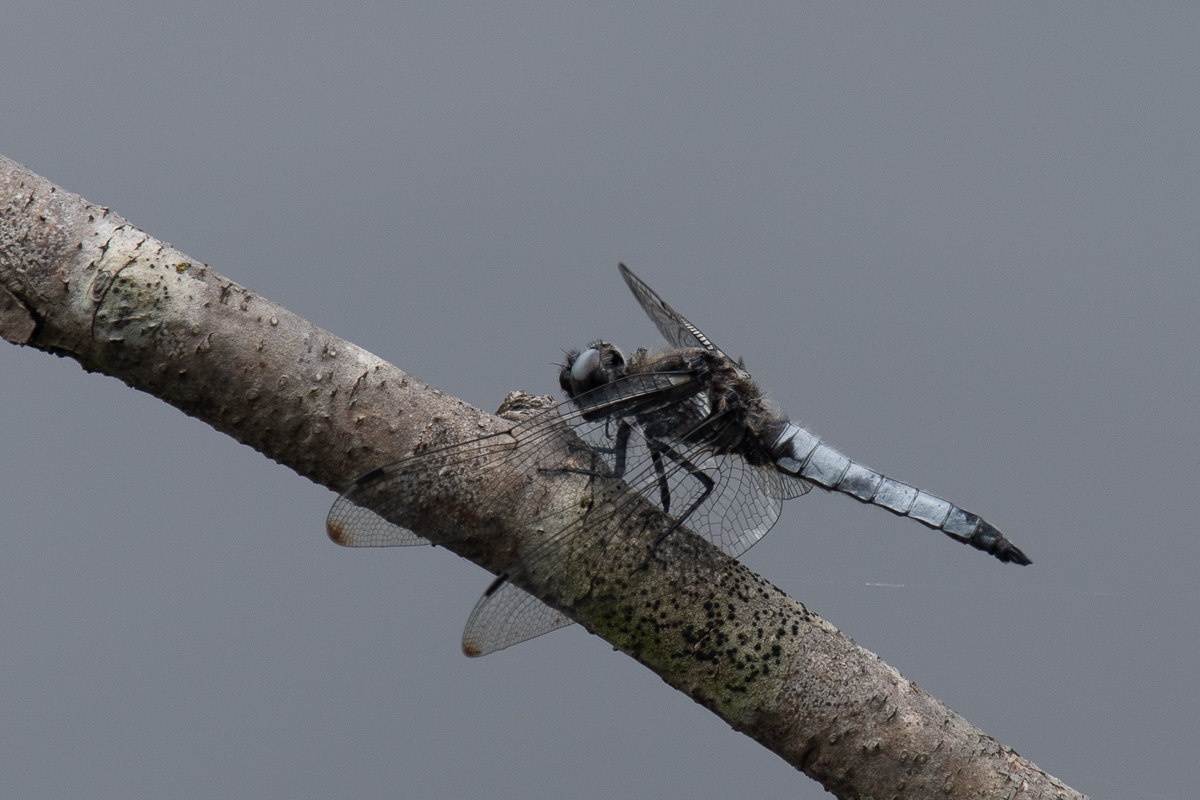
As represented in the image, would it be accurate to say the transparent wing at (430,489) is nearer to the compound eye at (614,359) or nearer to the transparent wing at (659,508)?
the transparent wing at (659,508)

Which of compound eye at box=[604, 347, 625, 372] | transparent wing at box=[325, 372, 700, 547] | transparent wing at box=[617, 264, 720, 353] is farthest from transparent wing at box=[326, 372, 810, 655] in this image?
transparent wing at box=[617, 264, 720, 353]

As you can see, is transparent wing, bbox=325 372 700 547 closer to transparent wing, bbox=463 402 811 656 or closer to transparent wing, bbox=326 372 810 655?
transparent wing, bbox=326 372 810 655

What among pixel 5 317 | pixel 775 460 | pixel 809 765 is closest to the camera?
pixel 5 317

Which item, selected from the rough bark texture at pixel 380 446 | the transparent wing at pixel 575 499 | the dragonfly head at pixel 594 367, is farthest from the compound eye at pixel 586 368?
the rough bark texture at pixel 380 446

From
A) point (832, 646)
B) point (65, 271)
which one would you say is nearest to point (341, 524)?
point (65, 271)

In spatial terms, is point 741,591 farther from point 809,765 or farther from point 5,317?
point 5,317

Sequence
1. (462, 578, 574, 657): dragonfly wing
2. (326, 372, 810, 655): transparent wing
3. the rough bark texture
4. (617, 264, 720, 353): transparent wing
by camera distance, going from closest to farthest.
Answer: the rough bark texture
(326, 372, 810, 655): transparent wing
(462, 578, 574, 657): dragonfly wing
(617, 264, 720, 353): transparent wing

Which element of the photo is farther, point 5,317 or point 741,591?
point 741,591
